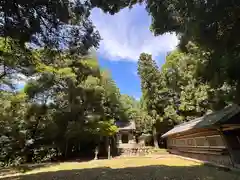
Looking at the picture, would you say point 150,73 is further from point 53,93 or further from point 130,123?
point 53,93

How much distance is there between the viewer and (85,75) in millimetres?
27094

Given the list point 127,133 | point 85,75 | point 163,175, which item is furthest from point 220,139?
point 127,133

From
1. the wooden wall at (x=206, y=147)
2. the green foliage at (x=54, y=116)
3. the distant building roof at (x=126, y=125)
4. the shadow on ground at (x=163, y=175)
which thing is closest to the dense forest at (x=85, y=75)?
the green foliage at (x=54, y=116)

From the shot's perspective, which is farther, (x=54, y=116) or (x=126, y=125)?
(x=126, y=125)

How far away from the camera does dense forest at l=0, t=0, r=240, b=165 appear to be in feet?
23.7

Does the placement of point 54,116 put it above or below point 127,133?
below

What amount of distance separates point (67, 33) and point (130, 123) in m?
29.8

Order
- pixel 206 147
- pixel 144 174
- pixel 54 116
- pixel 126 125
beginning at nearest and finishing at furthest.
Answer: pixel 144 174 → pixel 206 147 → pixel 54 116 → pixel 126 125

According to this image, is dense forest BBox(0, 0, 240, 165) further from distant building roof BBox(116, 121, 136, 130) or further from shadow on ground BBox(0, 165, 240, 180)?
shadow on ground BBox(0, 165, 240, 180)

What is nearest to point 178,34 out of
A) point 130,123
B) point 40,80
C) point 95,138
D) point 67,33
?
point 67,33

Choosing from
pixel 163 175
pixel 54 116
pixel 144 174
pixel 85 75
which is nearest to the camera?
pixel 163 175

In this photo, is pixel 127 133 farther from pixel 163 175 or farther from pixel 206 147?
pixel 163 175

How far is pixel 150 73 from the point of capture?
35781mm

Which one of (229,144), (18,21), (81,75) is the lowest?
(229,144)
